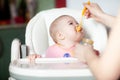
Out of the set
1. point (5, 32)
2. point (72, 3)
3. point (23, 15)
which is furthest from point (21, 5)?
point (72, 3)

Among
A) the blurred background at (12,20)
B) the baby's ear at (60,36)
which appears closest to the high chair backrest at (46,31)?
the baby's ear at (60,36)

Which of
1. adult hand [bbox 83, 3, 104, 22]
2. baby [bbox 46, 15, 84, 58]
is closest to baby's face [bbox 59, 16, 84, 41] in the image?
baby [bbox 46, 15, 84, 58]

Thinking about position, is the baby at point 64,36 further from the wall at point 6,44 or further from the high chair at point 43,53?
the wall at point 6,44

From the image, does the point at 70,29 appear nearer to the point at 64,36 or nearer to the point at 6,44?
the point at 64,36

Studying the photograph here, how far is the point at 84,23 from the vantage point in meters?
1.37

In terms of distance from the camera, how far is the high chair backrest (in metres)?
1.31

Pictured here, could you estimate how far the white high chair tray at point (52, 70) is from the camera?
929 mm

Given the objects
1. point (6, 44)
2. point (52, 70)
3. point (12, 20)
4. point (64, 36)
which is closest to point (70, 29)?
point (64, 36)

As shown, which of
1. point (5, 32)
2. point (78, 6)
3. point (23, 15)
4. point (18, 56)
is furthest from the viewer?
point (23, 15)

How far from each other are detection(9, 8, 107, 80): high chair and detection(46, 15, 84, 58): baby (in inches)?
3.4

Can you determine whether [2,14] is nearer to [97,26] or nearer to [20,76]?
[97,26]

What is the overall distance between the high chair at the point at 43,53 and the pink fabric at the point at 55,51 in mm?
84

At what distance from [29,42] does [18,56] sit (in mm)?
136

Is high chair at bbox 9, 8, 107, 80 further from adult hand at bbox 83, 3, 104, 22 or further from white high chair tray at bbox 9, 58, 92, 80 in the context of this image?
adult hand at bbox 83, 3, 104, 22
